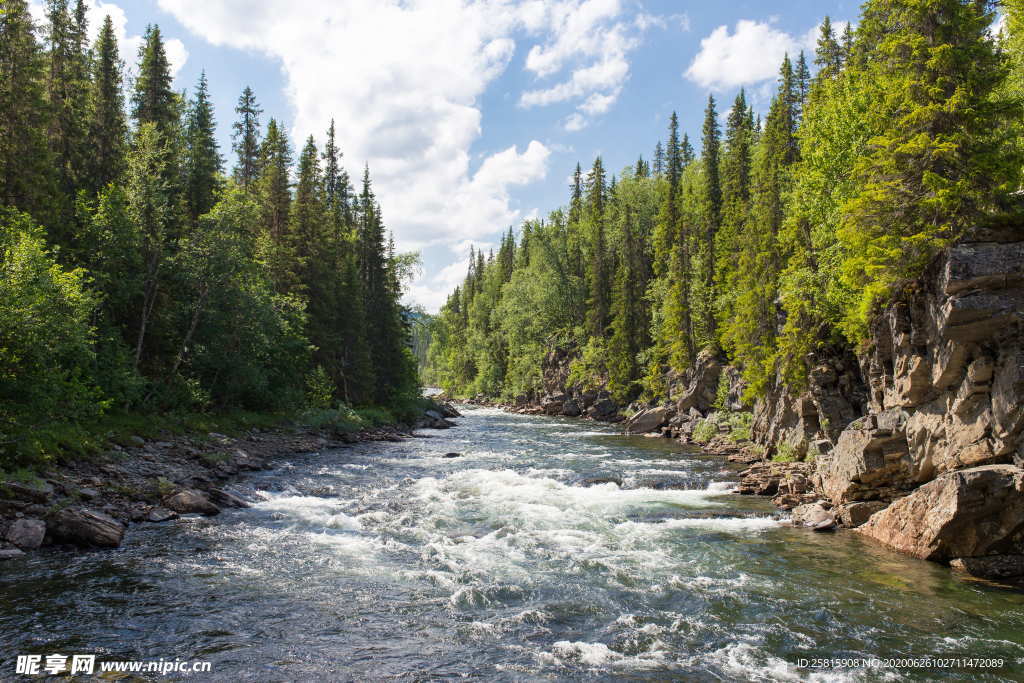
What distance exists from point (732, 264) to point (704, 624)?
4229cm

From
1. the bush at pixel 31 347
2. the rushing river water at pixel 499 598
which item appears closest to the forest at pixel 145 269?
the bush at pixel 31 347

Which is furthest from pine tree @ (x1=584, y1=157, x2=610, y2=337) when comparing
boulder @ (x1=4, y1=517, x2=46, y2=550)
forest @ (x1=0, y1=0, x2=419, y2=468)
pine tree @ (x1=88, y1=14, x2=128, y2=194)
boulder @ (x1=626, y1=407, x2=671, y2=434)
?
boulder @ (x1=4, y1=517, x2=46, y2=550)

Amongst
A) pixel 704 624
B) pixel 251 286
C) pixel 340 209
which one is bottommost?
pixel 704 624

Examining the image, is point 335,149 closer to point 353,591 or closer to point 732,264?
point 732,264

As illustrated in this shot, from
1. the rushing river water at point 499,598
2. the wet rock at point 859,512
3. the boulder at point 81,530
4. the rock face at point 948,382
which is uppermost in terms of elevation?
the rock face at point 948,382

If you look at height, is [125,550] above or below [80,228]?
below

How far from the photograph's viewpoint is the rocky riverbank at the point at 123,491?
1309cm

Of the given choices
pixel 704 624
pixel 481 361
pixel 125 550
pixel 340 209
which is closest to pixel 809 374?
pixel 704 624

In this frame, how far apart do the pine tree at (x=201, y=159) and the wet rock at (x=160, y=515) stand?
2510cm

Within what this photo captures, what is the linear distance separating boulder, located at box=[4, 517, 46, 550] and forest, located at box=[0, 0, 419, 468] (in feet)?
9.07

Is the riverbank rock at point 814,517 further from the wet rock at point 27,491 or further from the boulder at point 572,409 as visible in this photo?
the boulder at point 572,409

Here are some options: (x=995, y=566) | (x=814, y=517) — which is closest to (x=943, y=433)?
(x=995, y=566)

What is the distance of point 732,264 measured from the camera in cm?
4828

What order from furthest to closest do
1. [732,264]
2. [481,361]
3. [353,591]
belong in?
[481,361] < [732,264] < [353,591]
